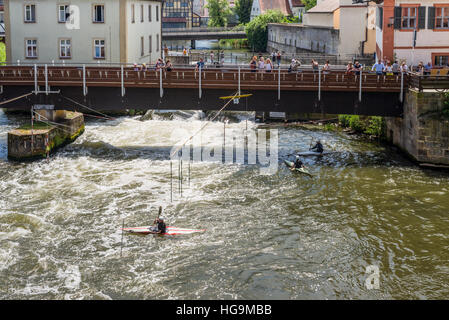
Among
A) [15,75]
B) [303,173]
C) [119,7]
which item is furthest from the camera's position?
[119,7]

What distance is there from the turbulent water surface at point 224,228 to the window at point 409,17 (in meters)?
12.8

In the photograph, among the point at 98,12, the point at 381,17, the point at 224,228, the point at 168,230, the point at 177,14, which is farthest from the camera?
the point at 177,14

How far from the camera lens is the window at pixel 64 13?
49656 mm

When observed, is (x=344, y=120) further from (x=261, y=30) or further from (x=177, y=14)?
(x=177, y=14)

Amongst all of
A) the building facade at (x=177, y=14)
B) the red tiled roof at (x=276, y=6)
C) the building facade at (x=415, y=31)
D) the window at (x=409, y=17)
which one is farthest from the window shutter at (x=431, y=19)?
the building facade at (x=177, y=14)

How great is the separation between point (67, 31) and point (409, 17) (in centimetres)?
2644

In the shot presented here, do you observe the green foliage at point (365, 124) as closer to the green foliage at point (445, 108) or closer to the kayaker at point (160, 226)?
the green foliage at point (445, 108)

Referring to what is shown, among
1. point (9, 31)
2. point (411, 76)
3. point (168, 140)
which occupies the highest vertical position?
point (9, 31)

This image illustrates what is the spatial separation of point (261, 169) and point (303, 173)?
252 centimetres

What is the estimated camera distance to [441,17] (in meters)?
48.5

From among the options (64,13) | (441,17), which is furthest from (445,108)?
(64,13)
